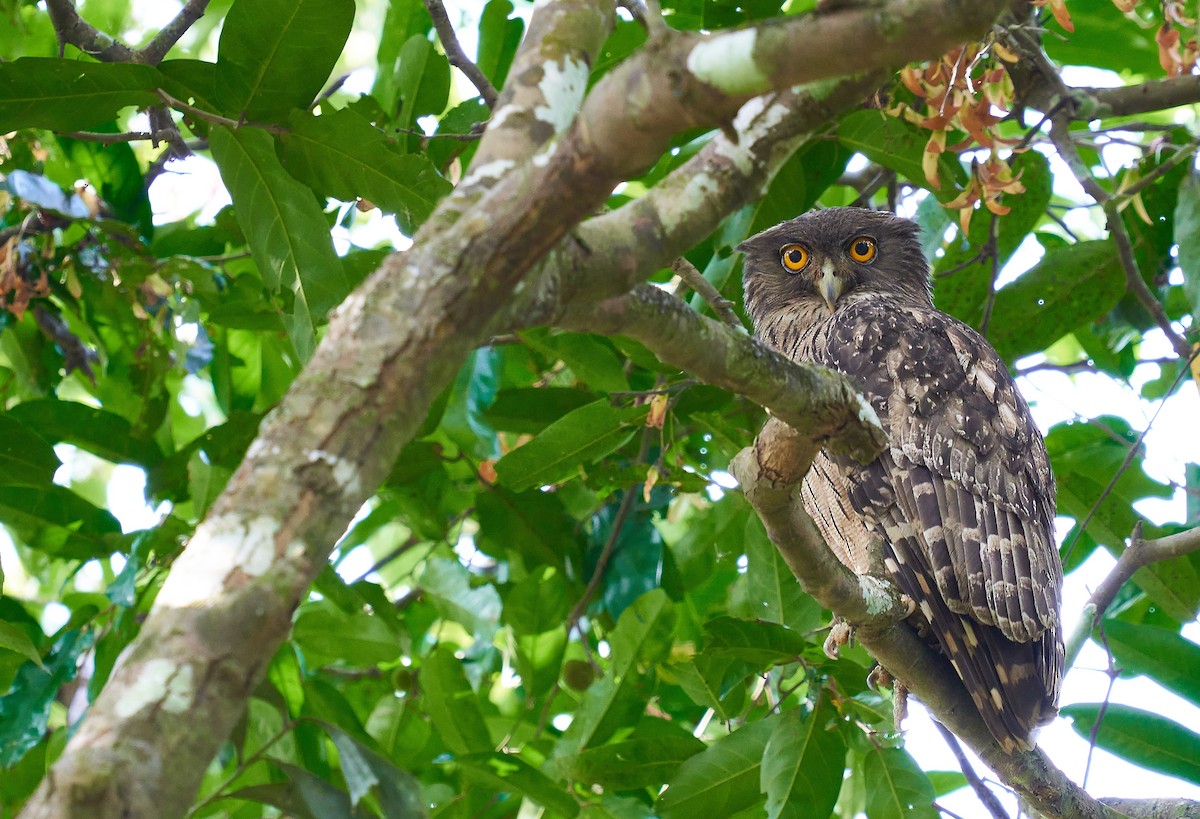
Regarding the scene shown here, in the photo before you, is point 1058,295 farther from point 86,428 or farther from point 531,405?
point 86,428

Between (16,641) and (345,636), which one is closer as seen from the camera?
(16,641)

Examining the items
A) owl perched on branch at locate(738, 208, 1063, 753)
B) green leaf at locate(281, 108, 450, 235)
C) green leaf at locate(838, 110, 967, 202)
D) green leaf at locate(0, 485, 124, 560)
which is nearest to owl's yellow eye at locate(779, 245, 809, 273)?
owl perched on branch at locate(738, 208, 1063, 753)

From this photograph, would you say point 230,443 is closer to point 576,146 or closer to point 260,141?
point 260,141

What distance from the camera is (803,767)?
3074 millimetres

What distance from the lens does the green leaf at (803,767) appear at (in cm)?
305

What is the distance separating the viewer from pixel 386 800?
249cm

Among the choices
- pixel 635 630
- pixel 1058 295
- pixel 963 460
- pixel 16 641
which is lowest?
pixel 16 641

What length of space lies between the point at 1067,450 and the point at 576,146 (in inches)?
140

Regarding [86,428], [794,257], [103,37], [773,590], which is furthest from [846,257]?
[86,428]

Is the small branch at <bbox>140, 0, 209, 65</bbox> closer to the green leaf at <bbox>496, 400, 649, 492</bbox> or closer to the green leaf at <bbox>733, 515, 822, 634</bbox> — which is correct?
the green leaf at <bbox>496, 400, 649, 492</bbox>

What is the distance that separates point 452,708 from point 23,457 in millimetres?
1539

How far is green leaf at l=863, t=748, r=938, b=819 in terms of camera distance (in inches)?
124

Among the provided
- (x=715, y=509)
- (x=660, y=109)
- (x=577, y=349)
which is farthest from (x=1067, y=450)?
(x=660, y=109)

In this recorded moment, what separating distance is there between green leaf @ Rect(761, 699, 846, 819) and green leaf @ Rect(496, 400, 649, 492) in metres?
0.96
